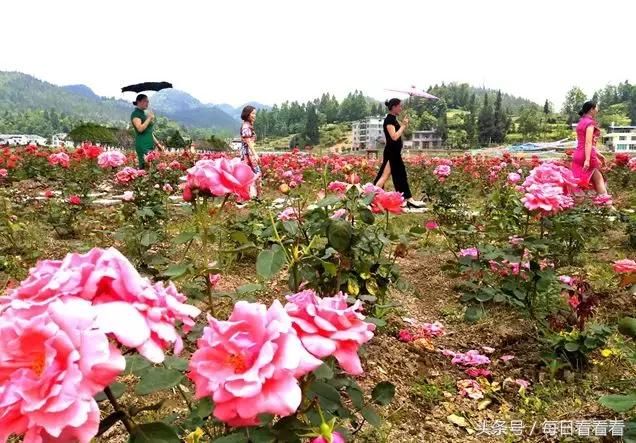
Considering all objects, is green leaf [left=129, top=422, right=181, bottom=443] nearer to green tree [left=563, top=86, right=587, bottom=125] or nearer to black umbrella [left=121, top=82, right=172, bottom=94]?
black umbrella [left=121, top=82, right=172, bottom=94]

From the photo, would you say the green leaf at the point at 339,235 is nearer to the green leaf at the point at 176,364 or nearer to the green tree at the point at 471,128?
the green leaf at the point at 176,364

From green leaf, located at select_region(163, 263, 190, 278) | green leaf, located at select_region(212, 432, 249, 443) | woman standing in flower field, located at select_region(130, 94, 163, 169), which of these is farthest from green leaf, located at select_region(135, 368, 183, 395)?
→ woman standing in flower field, located at select_region(130, 94, 163, 169)

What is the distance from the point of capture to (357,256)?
7.33ft

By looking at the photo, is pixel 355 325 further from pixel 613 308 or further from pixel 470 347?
pixel 613 308

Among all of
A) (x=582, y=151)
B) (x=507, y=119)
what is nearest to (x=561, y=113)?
(x=507, y=119)

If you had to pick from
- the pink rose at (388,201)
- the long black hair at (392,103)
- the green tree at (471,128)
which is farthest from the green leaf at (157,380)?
the green tree at (471,128)

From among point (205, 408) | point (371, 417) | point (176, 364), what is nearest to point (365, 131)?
point (371, 417)

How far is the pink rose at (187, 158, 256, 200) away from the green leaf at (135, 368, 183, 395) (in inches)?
23.6

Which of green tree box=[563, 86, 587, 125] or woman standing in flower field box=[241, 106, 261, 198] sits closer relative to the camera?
woman standing in flower field box=[241, 106, 261, 198]

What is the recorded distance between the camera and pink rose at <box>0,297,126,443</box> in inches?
23.9

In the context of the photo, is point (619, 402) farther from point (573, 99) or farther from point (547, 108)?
point (573, 99)

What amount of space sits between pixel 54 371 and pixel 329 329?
386mm

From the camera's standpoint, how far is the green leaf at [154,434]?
809mm

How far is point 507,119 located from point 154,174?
8307 cm
